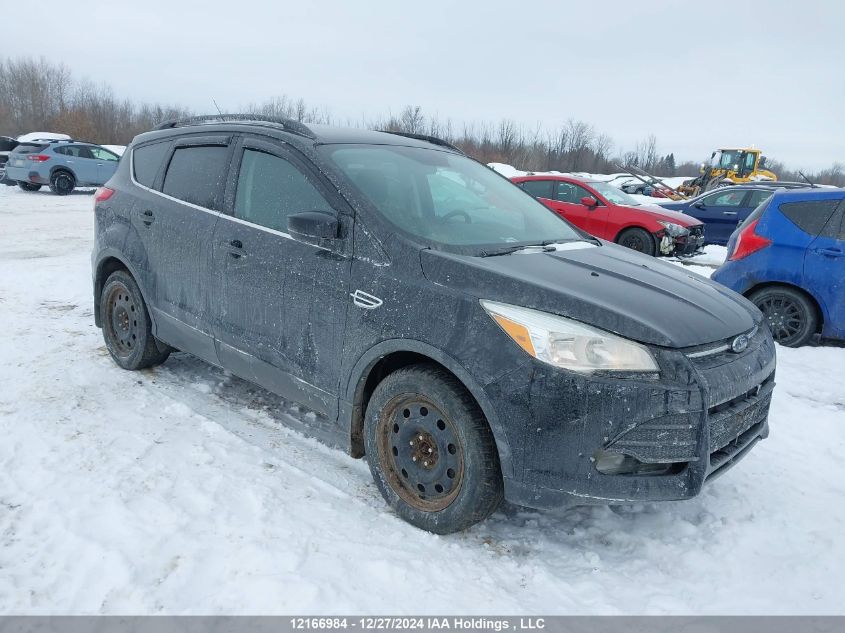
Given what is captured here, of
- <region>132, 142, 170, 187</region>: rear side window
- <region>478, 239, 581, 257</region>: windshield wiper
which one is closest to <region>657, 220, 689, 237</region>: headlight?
<region>478, 239, 581, 257</region>: windshield wiper

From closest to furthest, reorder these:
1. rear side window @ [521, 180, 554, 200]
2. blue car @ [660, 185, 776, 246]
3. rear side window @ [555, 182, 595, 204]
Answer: rear side window @ [555, 182, 595, 204], rear side window @ [521, 180, 554, 200], blue car @ [660, 185, 776, 246]

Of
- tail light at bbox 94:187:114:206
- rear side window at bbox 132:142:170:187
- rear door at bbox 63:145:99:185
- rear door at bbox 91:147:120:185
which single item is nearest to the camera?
rear side window at bbox 132:142:170:187

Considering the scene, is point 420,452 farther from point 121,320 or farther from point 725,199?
point 725,199

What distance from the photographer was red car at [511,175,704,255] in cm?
1083

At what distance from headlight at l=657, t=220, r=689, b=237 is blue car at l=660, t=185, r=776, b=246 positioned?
279 centimetres

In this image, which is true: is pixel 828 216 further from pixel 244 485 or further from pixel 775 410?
pixel 244 485

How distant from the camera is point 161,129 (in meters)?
4.60

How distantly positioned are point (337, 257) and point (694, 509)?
2255 mm

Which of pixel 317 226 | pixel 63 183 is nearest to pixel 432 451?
pixel 317 226

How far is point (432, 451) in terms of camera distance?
9.07ft

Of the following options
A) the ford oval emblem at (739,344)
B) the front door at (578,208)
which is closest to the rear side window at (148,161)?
the ford oval emblem at (739,344)

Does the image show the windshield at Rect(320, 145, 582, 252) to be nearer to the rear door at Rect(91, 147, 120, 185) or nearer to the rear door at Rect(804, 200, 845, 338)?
the rear door at Rect(804, 200, 845, 338)

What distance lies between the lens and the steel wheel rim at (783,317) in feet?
19.9

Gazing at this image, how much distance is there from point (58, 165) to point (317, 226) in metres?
18.7
